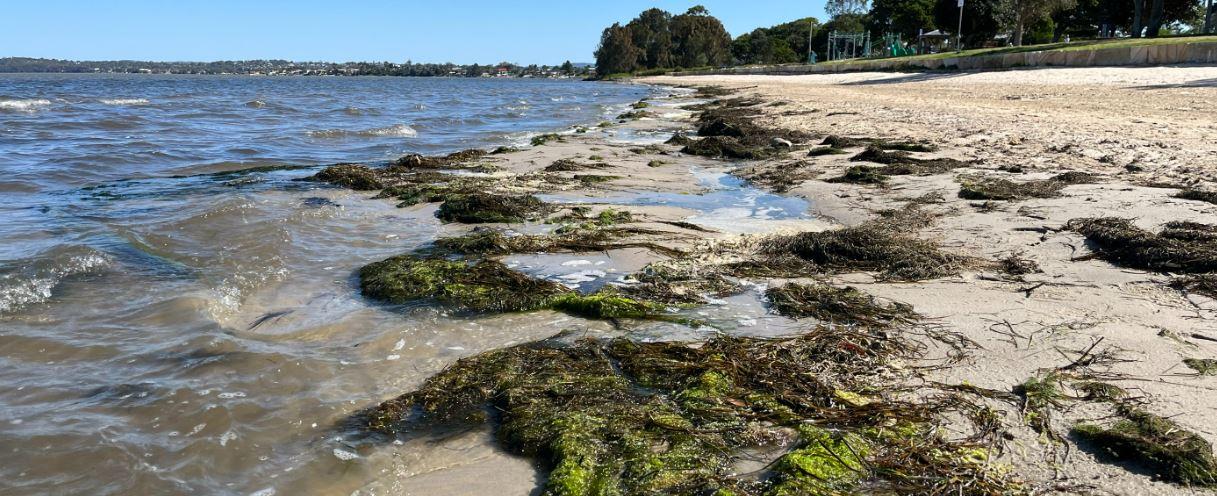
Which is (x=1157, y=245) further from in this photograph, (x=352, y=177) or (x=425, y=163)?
(x=425, y=163)

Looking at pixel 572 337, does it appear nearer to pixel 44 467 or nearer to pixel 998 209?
A: pixel 44 467

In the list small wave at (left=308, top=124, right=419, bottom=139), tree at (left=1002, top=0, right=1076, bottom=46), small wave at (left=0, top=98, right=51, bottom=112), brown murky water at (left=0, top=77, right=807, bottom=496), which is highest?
tree at (left=1002, top=0, right=1076, bottom=46)

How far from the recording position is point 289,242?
6176mm

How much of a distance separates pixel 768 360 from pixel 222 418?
2490mm

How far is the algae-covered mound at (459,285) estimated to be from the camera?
4406 mm

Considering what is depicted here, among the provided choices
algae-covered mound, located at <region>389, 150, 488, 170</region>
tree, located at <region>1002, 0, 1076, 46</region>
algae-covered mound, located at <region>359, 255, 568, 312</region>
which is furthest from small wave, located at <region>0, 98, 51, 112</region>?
tree, located at <region>1002, 0, 1076, 46</region>

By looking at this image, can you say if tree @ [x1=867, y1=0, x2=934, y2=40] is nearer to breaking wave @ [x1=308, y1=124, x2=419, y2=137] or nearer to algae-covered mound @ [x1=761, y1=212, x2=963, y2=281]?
breaking wave @ [x1=308, y1=124, x2=419, y2=137]

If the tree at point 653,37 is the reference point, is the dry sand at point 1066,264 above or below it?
below

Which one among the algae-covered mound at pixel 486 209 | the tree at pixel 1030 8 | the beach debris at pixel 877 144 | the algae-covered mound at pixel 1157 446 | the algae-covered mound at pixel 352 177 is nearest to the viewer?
the algae-covered mound at pixel 1157 446

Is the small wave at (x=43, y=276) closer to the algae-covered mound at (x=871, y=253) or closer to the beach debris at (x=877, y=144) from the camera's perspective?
the algae-covered mound at (x=871, y=253)

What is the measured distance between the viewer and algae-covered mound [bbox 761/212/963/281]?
4.58 m

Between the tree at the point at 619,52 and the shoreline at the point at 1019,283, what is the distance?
102 metres

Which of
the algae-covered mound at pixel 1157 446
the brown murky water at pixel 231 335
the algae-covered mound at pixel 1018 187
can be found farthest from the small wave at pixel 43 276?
the algae-covered mound at pixel 1018 187

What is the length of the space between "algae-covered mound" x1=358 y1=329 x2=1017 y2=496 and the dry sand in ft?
1.18
